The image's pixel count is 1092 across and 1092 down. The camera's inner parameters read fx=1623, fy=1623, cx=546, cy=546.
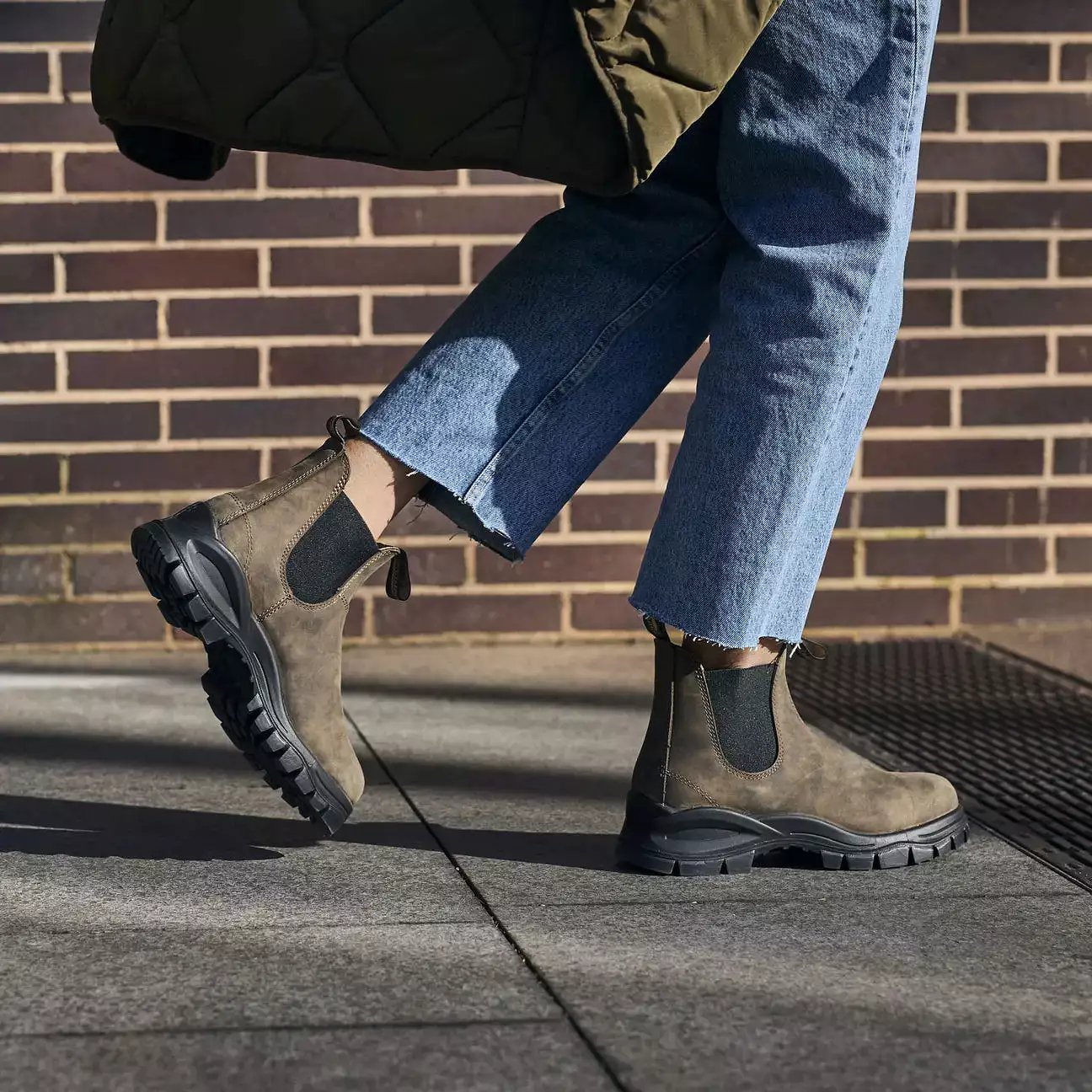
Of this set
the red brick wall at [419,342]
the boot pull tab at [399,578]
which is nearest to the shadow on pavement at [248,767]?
the boot pull tab at [399,578]

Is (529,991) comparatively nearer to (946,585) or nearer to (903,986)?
(903,986)

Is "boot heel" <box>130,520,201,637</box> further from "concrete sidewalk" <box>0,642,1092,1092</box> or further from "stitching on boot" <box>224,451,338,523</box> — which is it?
"concrete sidewalk" <box>0,642,1092,1092</box>

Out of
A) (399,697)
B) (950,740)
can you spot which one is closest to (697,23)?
(950,740)

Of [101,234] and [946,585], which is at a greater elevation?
[101,234]

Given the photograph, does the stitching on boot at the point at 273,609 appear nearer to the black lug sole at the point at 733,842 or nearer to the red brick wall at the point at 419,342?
the black lug sole at the point at 733,842

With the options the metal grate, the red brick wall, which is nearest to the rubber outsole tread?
the metal grate

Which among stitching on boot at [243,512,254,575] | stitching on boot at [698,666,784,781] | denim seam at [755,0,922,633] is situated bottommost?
stitching on boot at [698,666,784,781]

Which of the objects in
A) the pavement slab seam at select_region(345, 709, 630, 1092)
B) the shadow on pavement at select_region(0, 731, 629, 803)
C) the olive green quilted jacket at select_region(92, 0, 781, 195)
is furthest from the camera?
the shadow on pavement at select_region(0, 731, 629, 803)

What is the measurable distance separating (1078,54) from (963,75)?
247mm

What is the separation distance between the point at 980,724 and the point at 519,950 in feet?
4.29

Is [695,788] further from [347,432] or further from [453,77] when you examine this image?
[453,77]

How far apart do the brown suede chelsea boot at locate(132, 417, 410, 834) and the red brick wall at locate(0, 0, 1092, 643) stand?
1.33 metres

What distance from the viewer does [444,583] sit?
3.27 metres

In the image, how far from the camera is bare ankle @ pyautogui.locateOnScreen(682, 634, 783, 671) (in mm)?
1798
